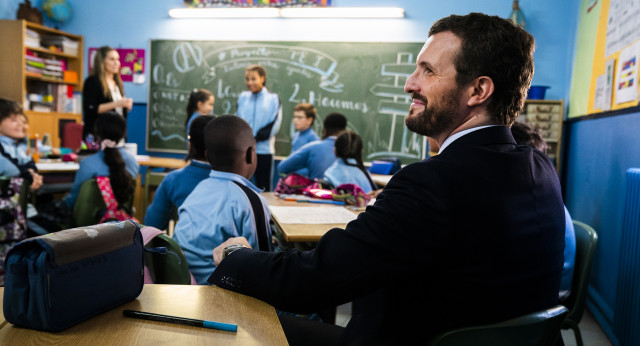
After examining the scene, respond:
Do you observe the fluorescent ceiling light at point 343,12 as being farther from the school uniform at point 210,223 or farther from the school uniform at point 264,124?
the school uniform at point 210,223

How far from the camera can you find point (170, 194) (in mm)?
A: 2504

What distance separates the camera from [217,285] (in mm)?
1016

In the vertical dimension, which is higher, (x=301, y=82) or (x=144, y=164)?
(x=301, y=82)

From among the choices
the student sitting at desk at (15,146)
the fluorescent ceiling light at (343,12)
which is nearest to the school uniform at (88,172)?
the student sitting at desk at (15,146)

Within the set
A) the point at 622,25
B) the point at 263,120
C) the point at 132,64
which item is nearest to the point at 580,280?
the point at 622,25

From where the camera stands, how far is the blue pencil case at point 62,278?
2.50 feet

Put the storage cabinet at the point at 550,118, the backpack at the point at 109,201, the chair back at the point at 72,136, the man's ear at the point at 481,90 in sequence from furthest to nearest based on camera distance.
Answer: the chair back at the point at 72,136
the storage cabinet at the point at 550,118
the backpack at the point at 109,201
the man's ear at the point at 481,90

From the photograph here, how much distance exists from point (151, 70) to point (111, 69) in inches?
57.3

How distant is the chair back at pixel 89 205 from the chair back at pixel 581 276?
251 centimetres

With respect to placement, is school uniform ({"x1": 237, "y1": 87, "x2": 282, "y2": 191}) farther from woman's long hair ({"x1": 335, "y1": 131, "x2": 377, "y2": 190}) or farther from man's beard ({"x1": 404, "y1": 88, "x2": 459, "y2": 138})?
man's beard ({"x1": 404, "y1": 88, "x2": 459, "y2": 138})

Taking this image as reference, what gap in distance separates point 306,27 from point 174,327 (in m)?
5.49

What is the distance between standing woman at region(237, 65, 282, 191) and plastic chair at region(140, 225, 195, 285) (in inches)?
148

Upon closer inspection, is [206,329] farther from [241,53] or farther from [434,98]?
[241,53]

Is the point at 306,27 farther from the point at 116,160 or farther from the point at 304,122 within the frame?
the point at 116,160
